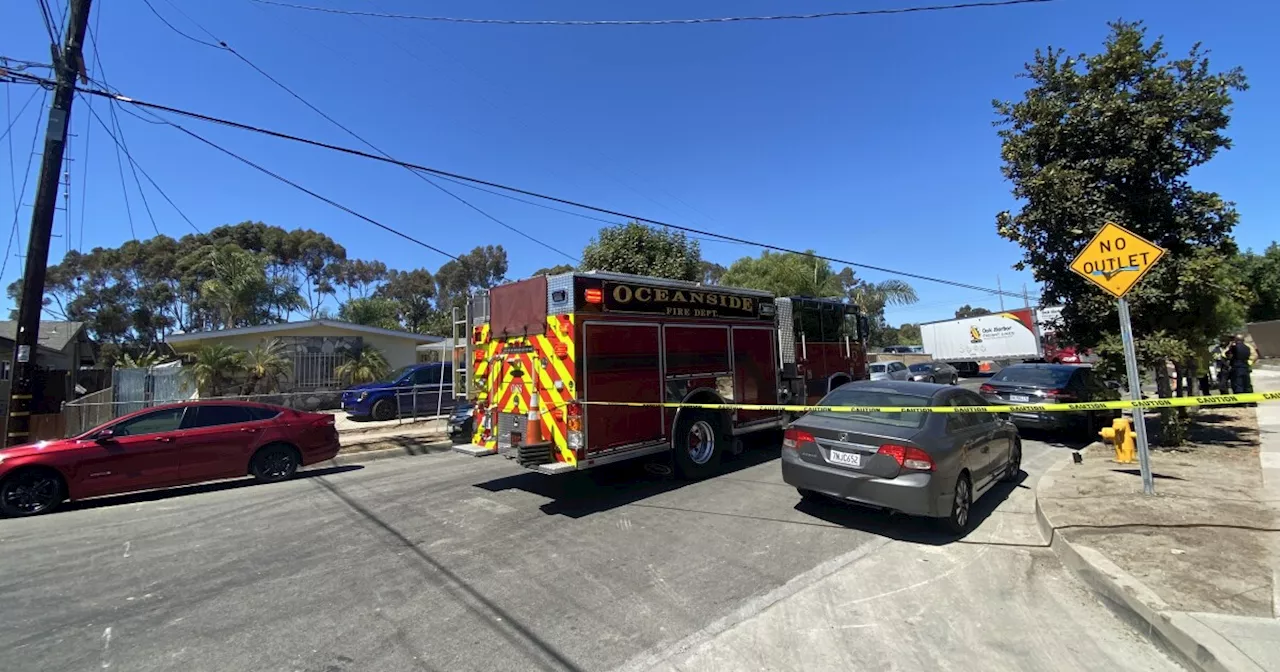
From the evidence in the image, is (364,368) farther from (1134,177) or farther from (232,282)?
(1134,177)

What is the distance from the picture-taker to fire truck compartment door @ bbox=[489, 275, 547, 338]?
773 cm

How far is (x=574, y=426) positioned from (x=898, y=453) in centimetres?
363

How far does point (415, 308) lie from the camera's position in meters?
58.4

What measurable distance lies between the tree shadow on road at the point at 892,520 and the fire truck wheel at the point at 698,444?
1.84 metres

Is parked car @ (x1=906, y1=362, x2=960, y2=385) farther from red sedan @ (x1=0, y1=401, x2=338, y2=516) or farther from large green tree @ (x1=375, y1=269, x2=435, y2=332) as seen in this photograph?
large green tree @ (x1=375, y1=269, x2=435, y2=332)

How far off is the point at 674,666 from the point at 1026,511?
5.53 m

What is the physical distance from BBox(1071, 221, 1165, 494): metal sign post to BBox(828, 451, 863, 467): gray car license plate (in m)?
3.34

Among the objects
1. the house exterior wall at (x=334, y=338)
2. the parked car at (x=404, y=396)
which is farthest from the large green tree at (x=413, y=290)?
the parked car at (x=404, y=396)

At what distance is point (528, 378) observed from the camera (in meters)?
7.81

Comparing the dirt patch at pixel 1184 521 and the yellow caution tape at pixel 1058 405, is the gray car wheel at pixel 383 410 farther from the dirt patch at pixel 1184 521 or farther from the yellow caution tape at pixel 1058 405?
the dirt patch at pixel 1184 521

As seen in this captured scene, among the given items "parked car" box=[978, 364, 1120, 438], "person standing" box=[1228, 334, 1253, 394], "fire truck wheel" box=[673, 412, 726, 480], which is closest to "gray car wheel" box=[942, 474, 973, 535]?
"fire truck wheel" box=[673, 412, 726, 480]

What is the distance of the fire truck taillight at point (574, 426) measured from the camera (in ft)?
23.8

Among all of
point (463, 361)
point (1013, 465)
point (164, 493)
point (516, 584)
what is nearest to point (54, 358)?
point (164, 493)

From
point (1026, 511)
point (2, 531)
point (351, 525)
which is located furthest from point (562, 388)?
point (2, 531)
